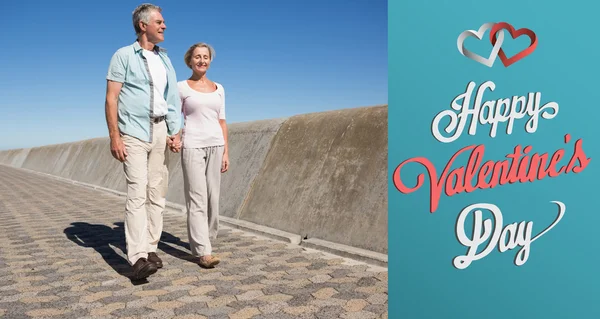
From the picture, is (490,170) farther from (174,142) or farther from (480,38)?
(174,142)

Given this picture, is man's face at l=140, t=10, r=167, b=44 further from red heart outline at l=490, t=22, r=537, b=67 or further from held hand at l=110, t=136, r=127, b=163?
red heart outline at l=490, t=22, r=537, b=67

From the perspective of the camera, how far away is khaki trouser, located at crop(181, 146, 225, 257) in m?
4.36

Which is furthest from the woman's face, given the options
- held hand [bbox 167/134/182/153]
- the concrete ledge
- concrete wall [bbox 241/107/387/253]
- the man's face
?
the concrete ledge

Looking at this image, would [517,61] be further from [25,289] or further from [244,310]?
[25,289]

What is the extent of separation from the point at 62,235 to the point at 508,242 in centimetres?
532

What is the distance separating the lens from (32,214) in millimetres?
8250

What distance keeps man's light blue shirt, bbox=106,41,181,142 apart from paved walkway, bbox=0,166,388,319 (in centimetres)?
120

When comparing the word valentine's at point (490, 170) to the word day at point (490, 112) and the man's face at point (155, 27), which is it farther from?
the man's face at point (155, 27)

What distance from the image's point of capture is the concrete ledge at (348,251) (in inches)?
165

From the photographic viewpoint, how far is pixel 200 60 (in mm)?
4496

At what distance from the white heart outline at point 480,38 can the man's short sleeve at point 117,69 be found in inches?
106

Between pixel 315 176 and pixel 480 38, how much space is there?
3.36m

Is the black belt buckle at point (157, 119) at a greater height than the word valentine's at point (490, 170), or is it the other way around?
the black belt buckle at point (157, 119)

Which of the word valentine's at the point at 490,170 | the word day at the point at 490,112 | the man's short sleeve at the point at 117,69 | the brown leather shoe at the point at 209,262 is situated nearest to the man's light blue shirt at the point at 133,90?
the man's short sleeve at the point at 117,69
